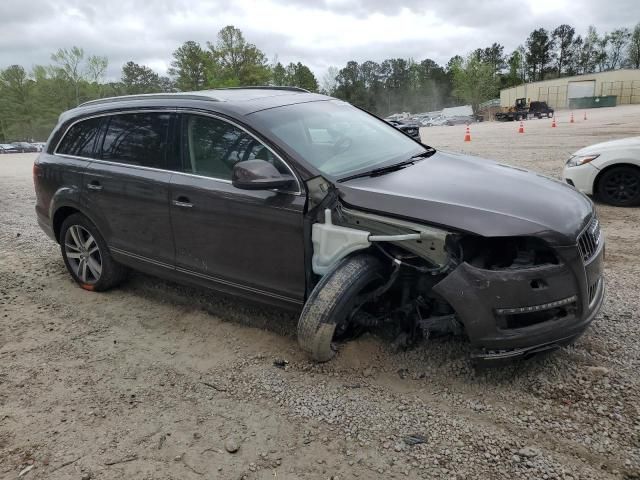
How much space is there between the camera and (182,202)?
12.4 feet

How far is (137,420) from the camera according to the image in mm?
2932

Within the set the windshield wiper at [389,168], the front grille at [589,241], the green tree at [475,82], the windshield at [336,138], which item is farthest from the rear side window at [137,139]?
the green tree at [475,82]

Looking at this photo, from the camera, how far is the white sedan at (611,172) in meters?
6.98

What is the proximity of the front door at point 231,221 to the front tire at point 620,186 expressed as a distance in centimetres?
577

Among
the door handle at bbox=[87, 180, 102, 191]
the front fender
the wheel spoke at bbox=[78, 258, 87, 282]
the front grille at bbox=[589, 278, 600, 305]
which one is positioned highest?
the door handle at bbox=[87, 180, 102, 191]

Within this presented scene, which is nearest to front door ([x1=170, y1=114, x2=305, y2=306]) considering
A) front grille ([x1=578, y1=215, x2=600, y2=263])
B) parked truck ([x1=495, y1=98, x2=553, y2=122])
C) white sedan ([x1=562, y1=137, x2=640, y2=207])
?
front grille ([x1=578, y1=215, x2=600, y2=263])

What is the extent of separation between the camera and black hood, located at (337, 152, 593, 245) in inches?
108

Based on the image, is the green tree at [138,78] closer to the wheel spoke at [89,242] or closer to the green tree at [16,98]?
the green tree at [16,98]

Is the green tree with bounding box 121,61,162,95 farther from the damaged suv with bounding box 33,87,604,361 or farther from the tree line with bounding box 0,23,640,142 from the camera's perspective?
the damaged suv with bounding box 33,87,604,361

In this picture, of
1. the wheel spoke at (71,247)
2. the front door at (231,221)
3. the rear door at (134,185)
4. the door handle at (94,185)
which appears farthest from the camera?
the wheel spoke at (71,247)

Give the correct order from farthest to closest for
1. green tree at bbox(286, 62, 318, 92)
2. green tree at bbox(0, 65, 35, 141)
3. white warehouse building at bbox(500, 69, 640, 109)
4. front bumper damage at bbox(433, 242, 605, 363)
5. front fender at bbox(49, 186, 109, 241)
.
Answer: green tree at bbox(286, 62, 318, 92) < white warehouse building at bbox(500, 69, 640, 109) < green tree at bbox(0, 65, 35, 141) < front fender at bbox(49, 186, 109, 241) < front bumper damage at bbox(433, 242, 605, 363)

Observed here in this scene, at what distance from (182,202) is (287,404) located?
5.62ft

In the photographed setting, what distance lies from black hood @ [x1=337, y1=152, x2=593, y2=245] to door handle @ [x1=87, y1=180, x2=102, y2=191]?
2371 mm

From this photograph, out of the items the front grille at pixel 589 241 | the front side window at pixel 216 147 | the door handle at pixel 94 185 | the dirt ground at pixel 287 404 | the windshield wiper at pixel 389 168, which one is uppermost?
the front side window at pixel 216 147
